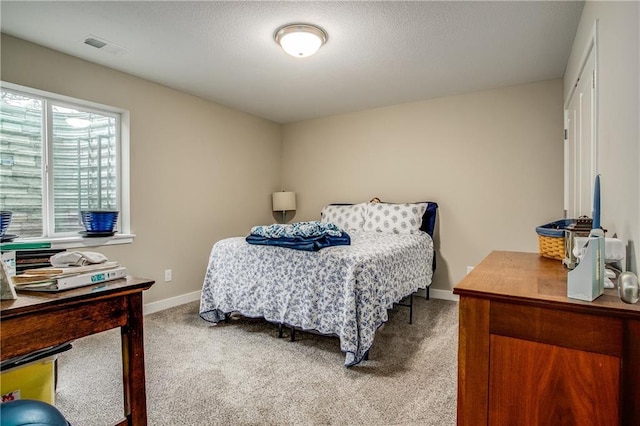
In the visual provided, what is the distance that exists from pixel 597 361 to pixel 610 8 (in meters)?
1.49

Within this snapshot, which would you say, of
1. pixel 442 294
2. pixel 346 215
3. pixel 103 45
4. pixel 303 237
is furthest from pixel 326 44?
pixel 442 294

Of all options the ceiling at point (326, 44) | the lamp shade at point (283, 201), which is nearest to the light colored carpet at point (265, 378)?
the lamp shade at point (283, 201)

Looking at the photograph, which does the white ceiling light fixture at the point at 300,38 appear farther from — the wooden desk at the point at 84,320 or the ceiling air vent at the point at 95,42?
the wooden desk at the point at 84,320

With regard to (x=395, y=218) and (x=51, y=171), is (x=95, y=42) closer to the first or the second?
(x=51, y=171)

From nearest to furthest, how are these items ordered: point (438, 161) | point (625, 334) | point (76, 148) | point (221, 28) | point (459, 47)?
point (625, 334), point (221, 28), point (459, 47), point (76, 148), point (438, 161)

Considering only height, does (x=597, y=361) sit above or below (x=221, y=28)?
below

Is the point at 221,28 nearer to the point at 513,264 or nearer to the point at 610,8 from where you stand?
the point at 610,8

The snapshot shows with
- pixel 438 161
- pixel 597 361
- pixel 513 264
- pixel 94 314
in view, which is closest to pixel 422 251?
pixel 438 161

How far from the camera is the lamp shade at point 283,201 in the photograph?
4.74 metres

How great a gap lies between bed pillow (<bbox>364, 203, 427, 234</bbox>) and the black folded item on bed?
3.58 ft

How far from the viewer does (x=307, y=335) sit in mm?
2719

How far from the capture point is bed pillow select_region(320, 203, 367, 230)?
12.9 ft

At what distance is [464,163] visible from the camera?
12.2ft

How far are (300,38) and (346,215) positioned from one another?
7.16 feet
